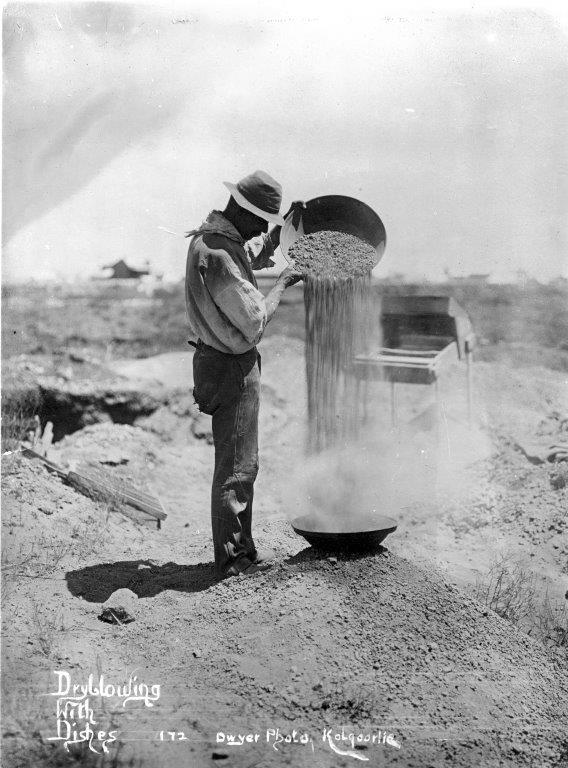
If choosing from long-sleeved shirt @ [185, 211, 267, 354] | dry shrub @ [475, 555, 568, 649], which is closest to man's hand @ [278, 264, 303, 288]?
long-sleeved shirt @ [185, 211, 267, 354]

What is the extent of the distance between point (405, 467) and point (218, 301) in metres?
3.37

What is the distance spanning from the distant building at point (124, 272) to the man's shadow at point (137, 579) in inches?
256

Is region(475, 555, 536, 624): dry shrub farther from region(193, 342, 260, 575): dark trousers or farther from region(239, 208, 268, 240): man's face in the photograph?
region(239, 208, 268, 240): man's face

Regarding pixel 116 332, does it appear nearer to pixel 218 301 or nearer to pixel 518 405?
pixel 518 405

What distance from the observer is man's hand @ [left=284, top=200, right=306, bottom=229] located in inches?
199

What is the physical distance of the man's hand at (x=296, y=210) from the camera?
5.07 meters

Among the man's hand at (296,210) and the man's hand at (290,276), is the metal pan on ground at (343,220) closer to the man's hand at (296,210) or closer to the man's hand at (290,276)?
the man's hand at (296,210)

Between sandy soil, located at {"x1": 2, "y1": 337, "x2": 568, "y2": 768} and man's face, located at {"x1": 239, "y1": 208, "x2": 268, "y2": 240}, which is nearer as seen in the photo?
sandy soil, located at {"x1": 2, "y1": 337, "x2": 568, "y2": 768}

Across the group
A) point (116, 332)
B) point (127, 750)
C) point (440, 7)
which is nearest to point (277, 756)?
point (127, 750)

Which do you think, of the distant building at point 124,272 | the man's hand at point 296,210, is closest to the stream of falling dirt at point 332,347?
the man's hand at point 296,210

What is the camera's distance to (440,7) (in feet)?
16.1

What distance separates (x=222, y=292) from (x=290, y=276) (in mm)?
612

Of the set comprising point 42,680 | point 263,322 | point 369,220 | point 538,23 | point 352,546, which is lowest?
point 42,680

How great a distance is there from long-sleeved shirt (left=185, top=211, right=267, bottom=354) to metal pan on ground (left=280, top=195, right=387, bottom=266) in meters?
0.74
